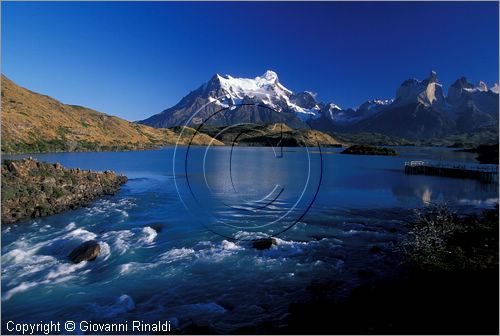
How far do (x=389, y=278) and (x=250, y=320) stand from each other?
1065 cm

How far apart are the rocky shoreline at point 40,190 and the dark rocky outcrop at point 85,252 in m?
14.5

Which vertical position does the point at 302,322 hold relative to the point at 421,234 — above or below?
below

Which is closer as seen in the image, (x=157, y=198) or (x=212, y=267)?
(x=212, y=267)

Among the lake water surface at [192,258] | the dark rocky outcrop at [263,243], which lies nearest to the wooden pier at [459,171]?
the lake water surface at [192,258]

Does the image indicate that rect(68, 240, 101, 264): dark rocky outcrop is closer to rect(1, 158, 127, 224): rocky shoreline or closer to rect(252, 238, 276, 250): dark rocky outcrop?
rect(252, 238, 276, 250): dark rocky outcrop

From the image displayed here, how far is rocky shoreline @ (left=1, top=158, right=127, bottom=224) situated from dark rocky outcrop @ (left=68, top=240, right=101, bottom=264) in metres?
14.5

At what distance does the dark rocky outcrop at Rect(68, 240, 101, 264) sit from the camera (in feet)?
87.7

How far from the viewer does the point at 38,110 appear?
199250mm

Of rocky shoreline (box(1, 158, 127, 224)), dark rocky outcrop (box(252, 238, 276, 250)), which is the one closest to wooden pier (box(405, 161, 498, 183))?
dark rocky outcrop (box(252, 238, 276, 250))

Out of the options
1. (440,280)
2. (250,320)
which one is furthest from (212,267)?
(440,280)

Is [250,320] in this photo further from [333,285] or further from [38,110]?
[38,110]

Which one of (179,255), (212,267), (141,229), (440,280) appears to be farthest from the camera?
(141,229)

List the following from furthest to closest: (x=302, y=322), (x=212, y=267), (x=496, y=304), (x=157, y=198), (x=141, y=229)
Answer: (x=157, y=198) < (x=141, y=229) < (x=212, y=267) < (x=496, y=304) < (x=302, y=322)

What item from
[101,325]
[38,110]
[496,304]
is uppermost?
[38,110]
